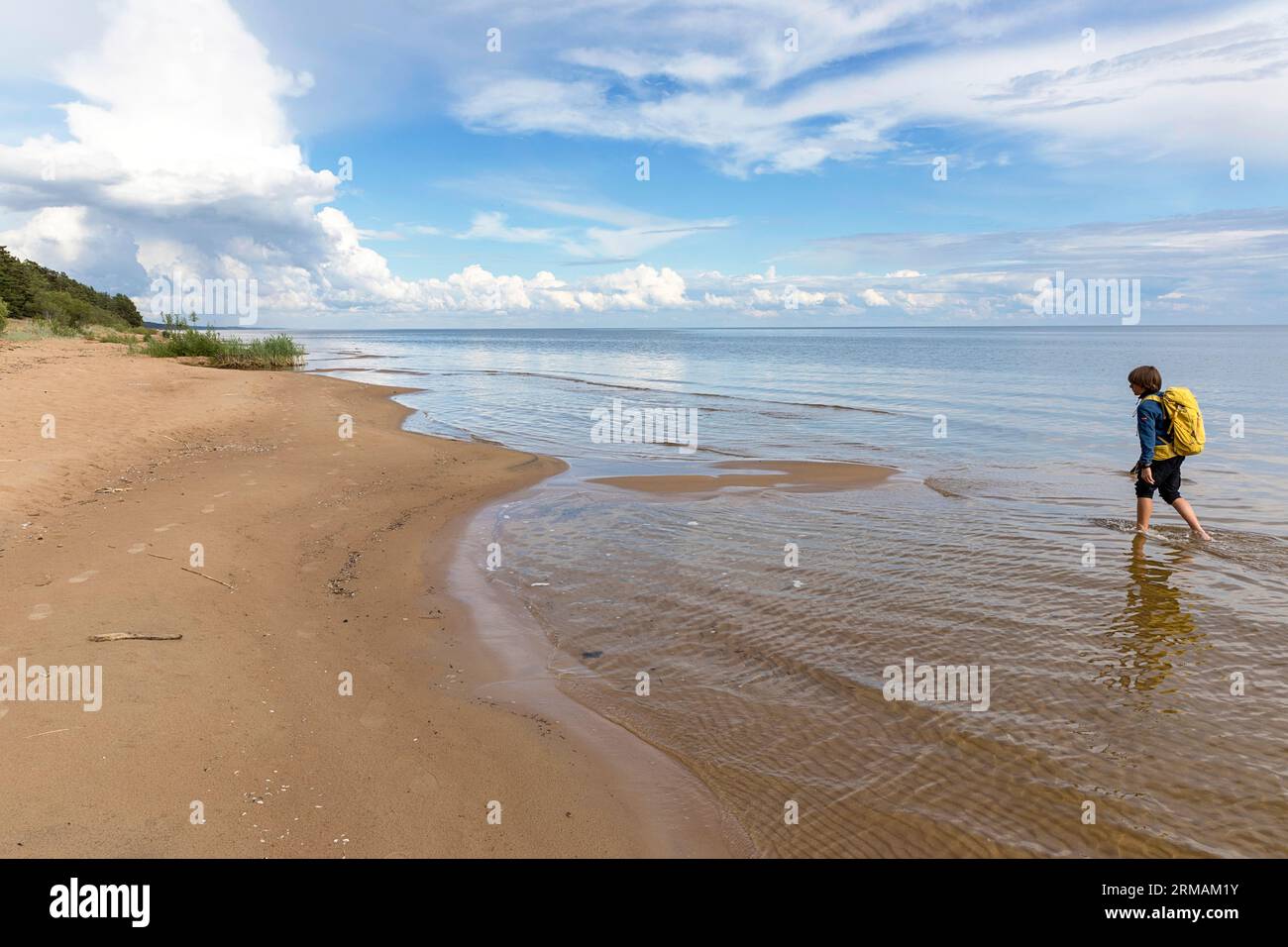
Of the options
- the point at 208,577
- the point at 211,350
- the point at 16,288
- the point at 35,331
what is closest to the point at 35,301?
the point at 16,288

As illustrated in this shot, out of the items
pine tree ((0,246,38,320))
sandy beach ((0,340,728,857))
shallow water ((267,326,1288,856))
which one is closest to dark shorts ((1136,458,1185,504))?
shallow water ((267,326,1288,856))

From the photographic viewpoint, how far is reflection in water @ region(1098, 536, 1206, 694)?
617 cm

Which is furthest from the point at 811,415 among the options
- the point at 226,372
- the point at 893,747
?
the point at 226,372

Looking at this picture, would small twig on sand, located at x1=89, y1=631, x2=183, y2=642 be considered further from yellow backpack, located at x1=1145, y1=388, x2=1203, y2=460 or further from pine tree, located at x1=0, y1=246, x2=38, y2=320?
pine tree, located at x1=0, y1=246, x2=38, y2=320

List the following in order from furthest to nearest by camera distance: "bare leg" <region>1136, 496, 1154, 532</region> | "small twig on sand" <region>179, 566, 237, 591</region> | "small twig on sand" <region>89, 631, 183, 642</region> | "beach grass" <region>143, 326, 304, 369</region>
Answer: "beach grass" <region>143, 326, 304, 369</region>, "bare leg" <region>1136, 496, 1154, 532</region>, "small twig on sand" <region>179, 566, 237, 591</region>, "small twig on sand" <region>89, 631, 183, 642</region>

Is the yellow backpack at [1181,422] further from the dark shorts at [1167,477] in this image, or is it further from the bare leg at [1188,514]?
the bare leg at [1188,514]

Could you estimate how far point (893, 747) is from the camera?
514 centimetres

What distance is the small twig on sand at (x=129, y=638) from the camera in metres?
5.68

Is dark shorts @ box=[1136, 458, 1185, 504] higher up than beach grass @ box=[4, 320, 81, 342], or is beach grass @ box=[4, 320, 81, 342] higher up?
beach grass @ box=[4, 320, 81, 342]

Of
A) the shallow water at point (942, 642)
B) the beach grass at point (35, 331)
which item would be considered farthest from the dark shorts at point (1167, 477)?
the beach grass at point (35, 331)

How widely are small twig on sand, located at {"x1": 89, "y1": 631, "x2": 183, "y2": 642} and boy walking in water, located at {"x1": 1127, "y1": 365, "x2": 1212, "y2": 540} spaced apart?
11469mm

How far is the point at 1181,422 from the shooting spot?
30.6ft

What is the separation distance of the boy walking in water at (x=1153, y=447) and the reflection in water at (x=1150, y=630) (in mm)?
1044
